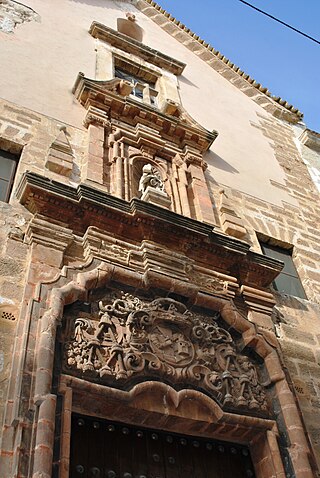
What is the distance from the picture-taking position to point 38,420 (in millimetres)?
4086

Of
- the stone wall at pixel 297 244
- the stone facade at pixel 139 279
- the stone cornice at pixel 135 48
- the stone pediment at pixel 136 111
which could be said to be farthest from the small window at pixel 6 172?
the stone cornice at pixel 135 48

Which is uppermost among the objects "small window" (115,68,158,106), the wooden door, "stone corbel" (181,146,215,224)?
"small window" (115,68,158,106)

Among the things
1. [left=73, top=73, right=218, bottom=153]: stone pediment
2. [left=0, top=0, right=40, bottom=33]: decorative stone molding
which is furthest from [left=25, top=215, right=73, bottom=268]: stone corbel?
[left=0, top=0, right=40, bottom=33]: decorative stone molding

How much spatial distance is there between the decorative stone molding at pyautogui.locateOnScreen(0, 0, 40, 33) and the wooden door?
261 inches

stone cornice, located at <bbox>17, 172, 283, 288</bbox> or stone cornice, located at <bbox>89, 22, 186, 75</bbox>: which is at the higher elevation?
stone cornice, located at <bbox>89, 22, 186, 75</bbox>

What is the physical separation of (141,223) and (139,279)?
762 millimetres

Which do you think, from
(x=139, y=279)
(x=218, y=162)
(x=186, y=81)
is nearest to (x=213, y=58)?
(x=186, y=81)

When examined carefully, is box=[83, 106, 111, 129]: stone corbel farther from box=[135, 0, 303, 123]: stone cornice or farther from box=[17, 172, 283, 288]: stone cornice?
box=[135, 0, 303, 123]: stone cornice

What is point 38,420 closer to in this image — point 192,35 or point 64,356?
point 64,356

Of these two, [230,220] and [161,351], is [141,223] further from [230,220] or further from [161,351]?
[230,220]

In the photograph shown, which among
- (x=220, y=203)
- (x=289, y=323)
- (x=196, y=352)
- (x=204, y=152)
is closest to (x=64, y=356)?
(x=196, y=352)

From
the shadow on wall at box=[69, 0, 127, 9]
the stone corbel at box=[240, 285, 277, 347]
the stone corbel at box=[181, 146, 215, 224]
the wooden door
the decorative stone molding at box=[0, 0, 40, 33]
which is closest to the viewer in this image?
the wooden door

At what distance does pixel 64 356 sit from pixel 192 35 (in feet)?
33.0

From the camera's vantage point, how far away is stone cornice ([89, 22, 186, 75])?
10.3 meters
